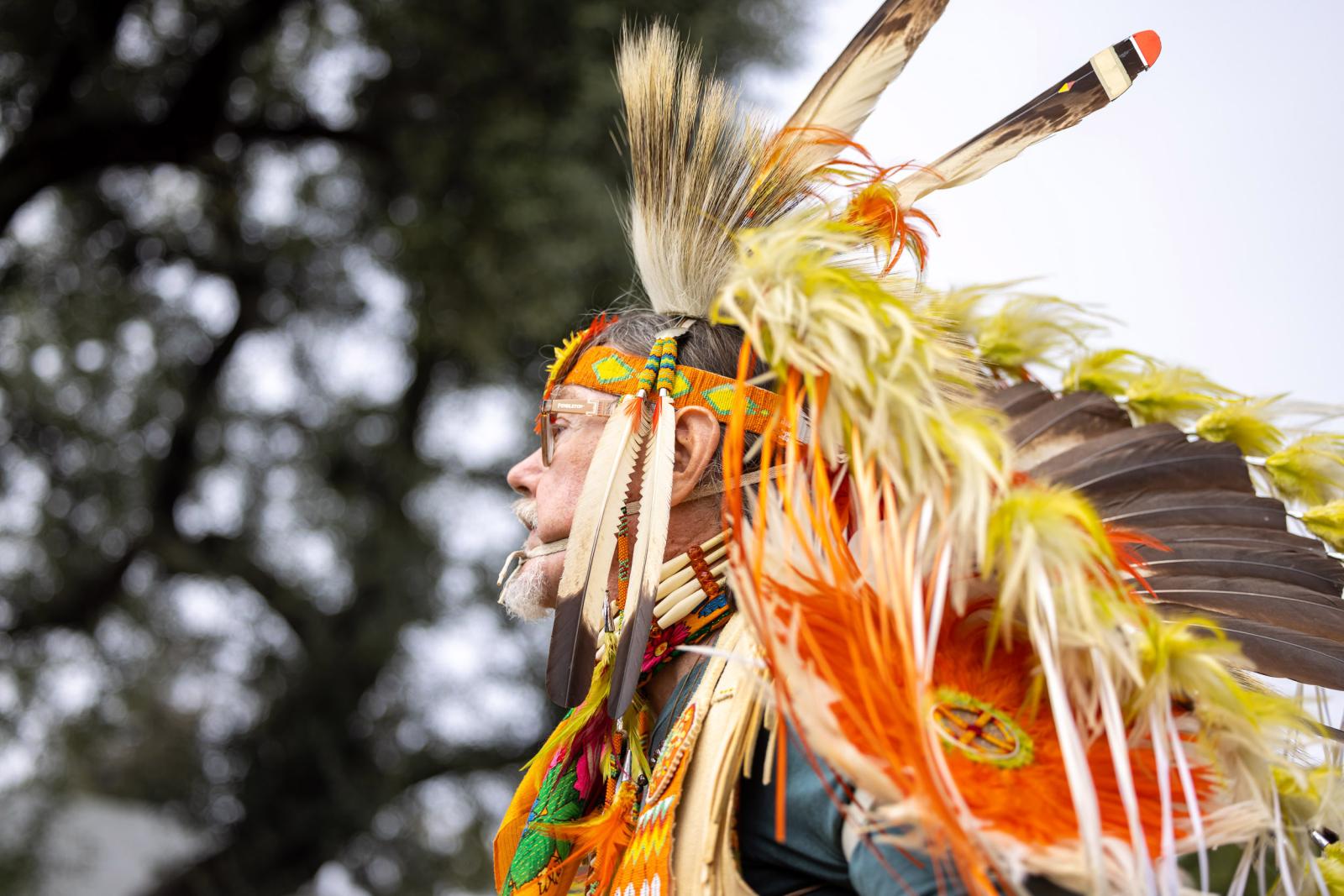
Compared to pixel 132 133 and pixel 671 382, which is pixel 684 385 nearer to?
pixel 671 382

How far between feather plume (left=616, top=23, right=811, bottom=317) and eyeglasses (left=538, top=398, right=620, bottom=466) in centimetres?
23

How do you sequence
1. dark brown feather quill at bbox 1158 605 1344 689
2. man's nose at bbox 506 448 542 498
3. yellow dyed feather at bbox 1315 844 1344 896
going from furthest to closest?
man's nose at bbox 506 448 542 498 → yellow dyed feather at bbox 1315 844 1344 896 → dark brown feather quill at bbox 1158 605 1344 689

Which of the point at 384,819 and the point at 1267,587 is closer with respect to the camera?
the point at 1267,587

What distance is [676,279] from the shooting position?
2.13 metres

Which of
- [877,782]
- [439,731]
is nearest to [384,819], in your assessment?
[439,731]

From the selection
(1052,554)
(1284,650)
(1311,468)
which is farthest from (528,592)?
(1311,468)

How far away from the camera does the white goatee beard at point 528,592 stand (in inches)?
82.1

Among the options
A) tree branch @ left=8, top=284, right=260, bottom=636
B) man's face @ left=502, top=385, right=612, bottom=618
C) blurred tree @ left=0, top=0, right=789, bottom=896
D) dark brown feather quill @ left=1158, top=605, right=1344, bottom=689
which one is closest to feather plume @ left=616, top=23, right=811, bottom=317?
man's face @ left=502, top=385, right=612, bottom=618

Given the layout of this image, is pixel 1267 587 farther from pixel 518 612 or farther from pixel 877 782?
pixel 518 612

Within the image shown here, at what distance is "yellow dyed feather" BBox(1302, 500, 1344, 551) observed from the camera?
1967 mm

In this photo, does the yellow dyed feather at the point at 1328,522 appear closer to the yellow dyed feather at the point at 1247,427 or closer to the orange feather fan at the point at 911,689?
the yellow dyed feather at the point at 1247,427

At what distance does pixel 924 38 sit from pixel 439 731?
653 centimetres

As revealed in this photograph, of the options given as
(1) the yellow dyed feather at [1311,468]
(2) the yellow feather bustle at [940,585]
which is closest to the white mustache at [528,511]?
(2) the yellow feather bustle at [940,585]

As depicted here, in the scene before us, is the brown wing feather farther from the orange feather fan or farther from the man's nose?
the man's nose
